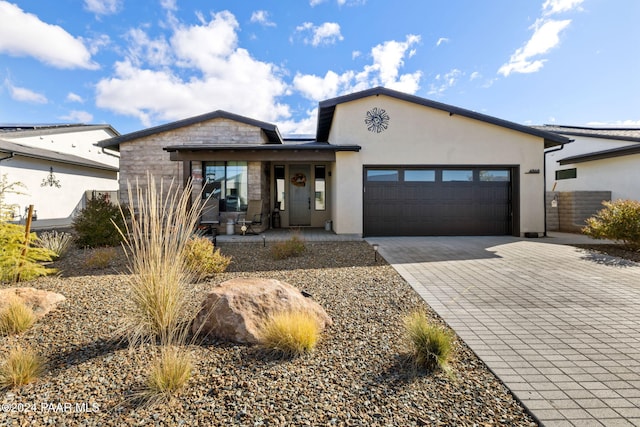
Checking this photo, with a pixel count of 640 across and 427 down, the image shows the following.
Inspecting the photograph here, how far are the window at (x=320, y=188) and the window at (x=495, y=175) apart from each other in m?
6.09

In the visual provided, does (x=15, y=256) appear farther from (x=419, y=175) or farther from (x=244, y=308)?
(x=419, y=175)

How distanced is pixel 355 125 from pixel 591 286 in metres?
7.36

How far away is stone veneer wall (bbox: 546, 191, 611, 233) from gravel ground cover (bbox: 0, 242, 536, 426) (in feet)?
38.5

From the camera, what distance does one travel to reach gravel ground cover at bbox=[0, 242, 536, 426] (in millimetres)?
1840

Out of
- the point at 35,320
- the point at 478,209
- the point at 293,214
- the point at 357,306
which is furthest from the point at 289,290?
the point at 293,214

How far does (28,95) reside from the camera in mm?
22844

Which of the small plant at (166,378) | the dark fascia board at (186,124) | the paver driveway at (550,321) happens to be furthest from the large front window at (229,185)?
the small plant at (166,378)

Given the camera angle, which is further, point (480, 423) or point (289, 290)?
point (289, 290)

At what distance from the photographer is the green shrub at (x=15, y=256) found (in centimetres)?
437

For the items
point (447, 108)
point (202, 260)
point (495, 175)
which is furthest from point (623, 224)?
point (202, 260)

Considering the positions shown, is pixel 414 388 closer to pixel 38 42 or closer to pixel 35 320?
pixel 35 320

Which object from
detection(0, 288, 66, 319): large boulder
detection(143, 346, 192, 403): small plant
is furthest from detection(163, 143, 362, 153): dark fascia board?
detection(143, 346, 192, 403): small plant

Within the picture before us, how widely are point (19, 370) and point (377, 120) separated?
31.9ft

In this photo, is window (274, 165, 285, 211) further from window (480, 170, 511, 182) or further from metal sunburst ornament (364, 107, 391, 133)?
window (480, 170, 511, 182)
